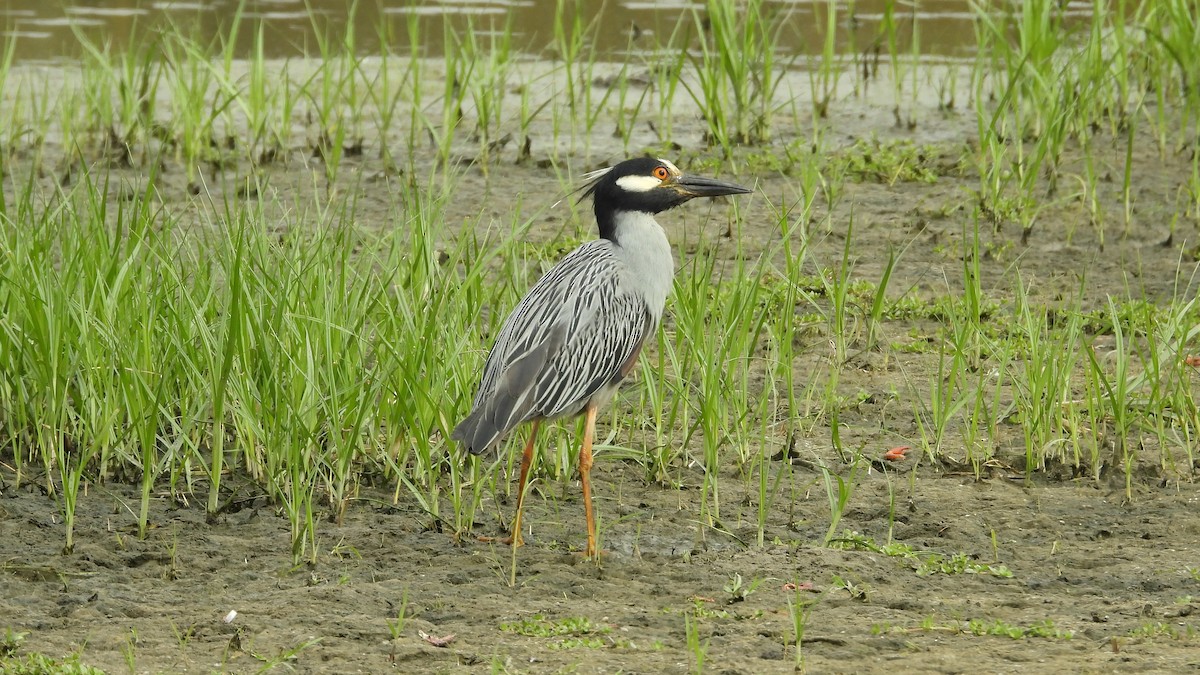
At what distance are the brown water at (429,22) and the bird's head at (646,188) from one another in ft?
17.4

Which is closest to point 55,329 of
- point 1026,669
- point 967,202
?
point 1026,669

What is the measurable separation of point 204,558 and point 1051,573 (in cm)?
229

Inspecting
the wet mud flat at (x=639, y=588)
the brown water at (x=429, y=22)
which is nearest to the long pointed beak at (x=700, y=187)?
the wet mud flat at (x=639, y=588)

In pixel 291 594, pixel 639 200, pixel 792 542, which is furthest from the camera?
pixel 639 200

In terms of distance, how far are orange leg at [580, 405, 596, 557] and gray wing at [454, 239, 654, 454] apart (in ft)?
0.18

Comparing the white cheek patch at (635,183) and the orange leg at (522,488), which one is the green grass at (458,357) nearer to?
the orange leg at (522,488)

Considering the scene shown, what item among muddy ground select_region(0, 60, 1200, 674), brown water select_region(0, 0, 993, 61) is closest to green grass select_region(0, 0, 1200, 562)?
muddy ground select_region(0, 60, 1200, 674)

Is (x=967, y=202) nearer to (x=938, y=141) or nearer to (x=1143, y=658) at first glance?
(x=938, y=141)

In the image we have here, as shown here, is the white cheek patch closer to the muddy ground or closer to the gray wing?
the gray wing

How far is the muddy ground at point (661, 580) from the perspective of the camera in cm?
379

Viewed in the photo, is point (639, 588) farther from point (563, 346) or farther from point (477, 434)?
point (563, 346)

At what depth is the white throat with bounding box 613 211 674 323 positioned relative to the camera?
5.01 metres

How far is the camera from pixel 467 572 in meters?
4.36

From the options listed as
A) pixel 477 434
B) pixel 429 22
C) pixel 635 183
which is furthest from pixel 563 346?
pixel 429 22
